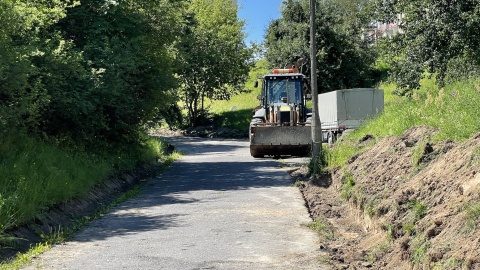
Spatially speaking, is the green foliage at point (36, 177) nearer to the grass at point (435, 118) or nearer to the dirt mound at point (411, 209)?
the dirt mound at point (411, 209)

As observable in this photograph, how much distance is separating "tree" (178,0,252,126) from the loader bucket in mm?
33098

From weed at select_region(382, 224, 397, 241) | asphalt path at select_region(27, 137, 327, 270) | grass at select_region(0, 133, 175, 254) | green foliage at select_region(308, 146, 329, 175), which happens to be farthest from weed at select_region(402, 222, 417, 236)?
green foliage at select_region(308, 146, 329, 175)

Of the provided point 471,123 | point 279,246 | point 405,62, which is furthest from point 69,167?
point 405,62

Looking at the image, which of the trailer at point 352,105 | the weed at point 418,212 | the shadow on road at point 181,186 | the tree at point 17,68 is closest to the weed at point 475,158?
the weed at point 418,212

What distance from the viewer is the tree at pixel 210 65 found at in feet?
203

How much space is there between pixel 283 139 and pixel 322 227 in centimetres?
1315

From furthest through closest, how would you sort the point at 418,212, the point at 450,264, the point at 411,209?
the point at 411,209 < the point at 418,212 < the point at 450,264

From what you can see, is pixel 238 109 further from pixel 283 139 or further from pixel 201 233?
pixel 201 233

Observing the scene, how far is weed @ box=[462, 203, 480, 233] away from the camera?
7.32 m

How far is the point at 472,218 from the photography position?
24.5ft

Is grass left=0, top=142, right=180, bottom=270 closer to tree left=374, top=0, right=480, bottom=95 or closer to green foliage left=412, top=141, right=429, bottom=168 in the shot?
green foliage left=412, top=141, right=429, bottom=168

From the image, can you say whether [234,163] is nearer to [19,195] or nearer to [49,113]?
[49,113]

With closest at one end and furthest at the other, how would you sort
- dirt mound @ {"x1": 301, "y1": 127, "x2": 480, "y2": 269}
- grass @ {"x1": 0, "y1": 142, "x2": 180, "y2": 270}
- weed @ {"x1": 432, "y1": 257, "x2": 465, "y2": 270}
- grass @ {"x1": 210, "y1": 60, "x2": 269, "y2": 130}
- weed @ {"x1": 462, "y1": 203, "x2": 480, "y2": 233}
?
weed @ {"x1": 432, "y1": 257, "x2": 465, "y2": 270}, weed @ {"x1": 462, "y1": 203, "x2": 480, "y2": 233}, dirt mound @ {"x1": 301, "y1": 127, "x2": 480, "y2": 269}, grass @ {"x1": 0, "y1": 142, "x2": 180, "y2": 270}, grass @ {"x1": 210, "y1": 60, "x2": 269, "y2": 130}

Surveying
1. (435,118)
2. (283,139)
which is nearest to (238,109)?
(283,139)
